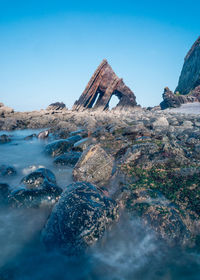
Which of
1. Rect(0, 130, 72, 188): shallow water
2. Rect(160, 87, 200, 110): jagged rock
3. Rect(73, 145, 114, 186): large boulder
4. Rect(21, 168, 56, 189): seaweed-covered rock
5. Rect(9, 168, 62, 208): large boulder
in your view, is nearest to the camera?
Rect(9, 168, 62, 208): large boulder

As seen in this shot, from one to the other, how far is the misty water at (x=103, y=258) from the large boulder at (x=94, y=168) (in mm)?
1176

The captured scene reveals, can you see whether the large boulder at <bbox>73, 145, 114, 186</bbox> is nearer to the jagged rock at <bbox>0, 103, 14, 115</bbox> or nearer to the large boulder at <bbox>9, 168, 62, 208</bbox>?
the large boulder at <bbox>9, 168, 62, 208</bbox>

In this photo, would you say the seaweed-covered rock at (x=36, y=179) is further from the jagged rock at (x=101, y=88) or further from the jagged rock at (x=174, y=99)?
the jagged rock at (x=174, y=99)

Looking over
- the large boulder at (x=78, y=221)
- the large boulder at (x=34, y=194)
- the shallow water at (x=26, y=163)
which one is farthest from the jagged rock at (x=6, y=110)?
the large boulder at (x=78, y=221)

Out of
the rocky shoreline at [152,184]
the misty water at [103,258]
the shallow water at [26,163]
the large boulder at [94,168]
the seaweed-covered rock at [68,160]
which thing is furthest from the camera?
the seaweed-covered rock at [68,160]

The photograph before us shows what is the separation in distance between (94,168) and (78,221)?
160cm

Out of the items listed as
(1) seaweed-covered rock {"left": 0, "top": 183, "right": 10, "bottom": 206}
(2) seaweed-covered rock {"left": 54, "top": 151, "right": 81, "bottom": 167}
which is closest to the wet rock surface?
(1) seaweed-covered rock {"left": 0, "top": 183, "right": 10, "bottom": 206}

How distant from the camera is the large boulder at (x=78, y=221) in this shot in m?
1.80

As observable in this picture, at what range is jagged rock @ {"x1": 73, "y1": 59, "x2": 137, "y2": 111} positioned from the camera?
901 inches

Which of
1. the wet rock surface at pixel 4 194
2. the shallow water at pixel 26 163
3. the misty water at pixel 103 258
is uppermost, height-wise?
the wet rock surface at pixel 4 194

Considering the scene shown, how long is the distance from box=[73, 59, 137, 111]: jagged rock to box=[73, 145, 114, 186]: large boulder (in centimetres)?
2024

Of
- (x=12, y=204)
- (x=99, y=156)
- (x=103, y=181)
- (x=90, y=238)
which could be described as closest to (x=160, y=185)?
(x=103, y=181)

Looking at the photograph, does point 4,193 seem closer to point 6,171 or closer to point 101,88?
point 6,171

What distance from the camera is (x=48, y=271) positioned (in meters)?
1.59
